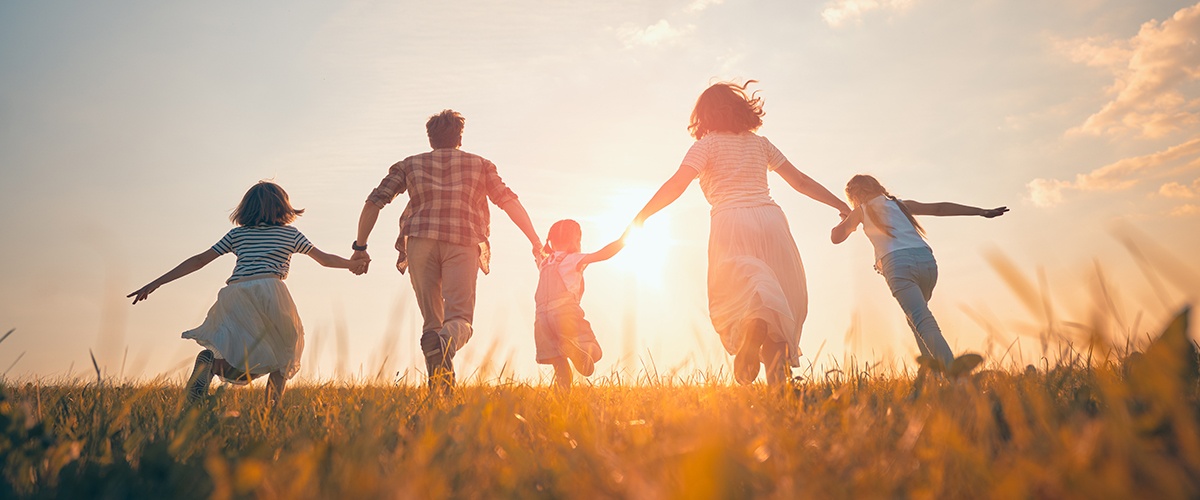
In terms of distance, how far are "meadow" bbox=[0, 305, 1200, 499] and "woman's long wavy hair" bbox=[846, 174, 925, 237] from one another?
400 cm

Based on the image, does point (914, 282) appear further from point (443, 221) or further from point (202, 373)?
point (202, 373)

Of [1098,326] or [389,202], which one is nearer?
[1098,326]

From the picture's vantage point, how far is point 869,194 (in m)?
7.74

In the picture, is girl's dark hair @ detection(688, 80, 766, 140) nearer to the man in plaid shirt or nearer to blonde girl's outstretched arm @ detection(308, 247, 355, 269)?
the man in plaid shirt

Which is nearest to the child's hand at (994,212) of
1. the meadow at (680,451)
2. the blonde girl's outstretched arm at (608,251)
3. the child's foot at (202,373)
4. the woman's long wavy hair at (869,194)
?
the woman's long wavy hair at (869,194)

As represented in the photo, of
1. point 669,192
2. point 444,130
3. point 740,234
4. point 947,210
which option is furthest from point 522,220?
point 947,210

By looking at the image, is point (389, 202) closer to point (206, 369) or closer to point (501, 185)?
point (501, 185)

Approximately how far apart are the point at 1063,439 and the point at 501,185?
6411 millimetres

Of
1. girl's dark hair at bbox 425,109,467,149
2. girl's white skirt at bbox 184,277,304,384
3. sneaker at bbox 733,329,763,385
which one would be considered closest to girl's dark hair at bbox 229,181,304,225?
girl's white skirt at bbox 184,277,304,384

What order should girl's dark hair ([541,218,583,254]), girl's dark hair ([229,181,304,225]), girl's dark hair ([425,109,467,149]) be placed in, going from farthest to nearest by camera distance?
girl's dark hair ([541,218,583,254]) → girl's dark hair ([425,109,467,149]) → girl's dark hair ([229,181,304,225])

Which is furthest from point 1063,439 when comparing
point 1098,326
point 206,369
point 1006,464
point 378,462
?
point 206,369

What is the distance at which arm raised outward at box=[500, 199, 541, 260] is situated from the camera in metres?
7.78

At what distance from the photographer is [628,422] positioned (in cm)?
305

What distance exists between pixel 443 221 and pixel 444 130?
1.07 m
